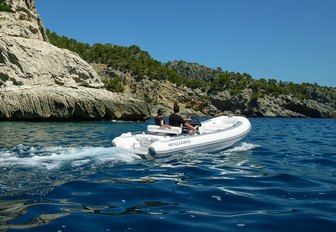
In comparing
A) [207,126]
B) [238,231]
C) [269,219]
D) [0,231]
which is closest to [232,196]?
[269,219]

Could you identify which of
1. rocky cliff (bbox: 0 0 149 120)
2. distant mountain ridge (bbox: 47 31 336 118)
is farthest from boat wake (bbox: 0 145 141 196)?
distant mountain ridge (bbox: 47 31 336 118)

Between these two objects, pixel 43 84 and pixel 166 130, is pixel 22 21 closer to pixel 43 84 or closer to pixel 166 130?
pixel 43 84

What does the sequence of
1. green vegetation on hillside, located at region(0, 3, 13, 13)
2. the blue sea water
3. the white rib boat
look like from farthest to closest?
green vegetation on hillside, located at region(0, 3, 13, 13)
the white rib boat
the blue sea water

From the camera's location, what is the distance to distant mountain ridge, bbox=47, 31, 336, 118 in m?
69.7

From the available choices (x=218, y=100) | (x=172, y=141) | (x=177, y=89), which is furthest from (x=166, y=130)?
(x=218, y=100)

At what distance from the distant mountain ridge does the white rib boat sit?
49.2 m

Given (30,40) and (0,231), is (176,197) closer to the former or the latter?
(0,231)

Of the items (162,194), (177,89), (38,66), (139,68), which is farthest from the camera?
(177,89)

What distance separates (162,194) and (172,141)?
14.0ft

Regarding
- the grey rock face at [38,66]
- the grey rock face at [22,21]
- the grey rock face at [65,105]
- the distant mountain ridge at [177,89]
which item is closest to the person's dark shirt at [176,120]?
the grey rock face at [65,105]

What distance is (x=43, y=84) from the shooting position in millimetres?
33281

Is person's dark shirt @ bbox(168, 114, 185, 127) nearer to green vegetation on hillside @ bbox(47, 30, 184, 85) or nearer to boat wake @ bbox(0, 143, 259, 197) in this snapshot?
boat wake @ bbox(0, 143, 259, 197)

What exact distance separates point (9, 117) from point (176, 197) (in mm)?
26743

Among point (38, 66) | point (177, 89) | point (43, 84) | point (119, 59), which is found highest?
point (119, 59)
